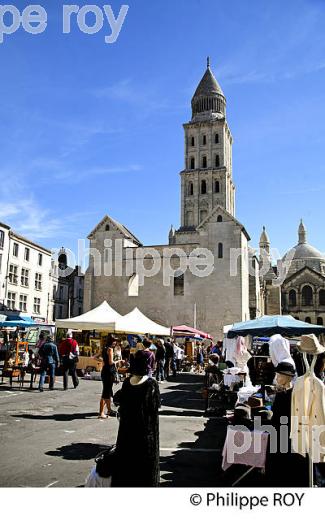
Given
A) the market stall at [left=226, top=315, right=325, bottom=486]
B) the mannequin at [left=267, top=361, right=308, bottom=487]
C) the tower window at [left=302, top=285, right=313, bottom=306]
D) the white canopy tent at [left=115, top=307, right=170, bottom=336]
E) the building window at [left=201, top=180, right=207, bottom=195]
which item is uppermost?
the building window at [left=201, top=180, right=207, bottom=195]

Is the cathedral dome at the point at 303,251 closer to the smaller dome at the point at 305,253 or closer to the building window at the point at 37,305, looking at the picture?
the smaller dome at the point at 305,253

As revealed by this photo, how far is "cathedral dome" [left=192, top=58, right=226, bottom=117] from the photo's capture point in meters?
63.6

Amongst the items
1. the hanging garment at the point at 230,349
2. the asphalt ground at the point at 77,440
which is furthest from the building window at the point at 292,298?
the asphalt ground at the point at 77,440

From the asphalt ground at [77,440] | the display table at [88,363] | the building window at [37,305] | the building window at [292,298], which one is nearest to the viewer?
the asphalt ground at [77,440]

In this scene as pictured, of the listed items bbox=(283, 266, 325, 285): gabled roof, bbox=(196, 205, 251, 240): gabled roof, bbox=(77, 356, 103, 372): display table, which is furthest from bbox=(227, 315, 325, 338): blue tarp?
bbox=(283, 266, 325, 285): gabled roof

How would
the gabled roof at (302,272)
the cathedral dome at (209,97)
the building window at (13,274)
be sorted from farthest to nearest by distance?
the gabled roof at (302,272) < the cathedral dome at (209,97) < the building window at (13,274)

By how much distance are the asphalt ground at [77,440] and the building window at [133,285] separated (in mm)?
27274

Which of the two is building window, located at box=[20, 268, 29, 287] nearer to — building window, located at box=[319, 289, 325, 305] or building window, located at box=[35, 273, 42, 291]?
building window, located at box=[35, 273, 42, 291]

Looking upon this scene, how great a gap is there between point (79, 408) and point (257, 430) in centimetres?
656

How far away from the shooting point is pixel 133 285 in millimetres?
41031

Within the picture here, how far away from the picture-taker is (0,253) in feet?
133

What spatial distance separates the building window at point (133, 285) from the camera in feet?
133

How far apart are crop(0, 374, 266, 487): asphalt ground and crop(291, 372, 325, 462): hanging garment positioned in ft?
3.92

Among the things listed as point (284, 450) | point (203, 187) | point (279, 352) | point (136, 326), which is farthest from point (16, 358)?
point (203, 187)
